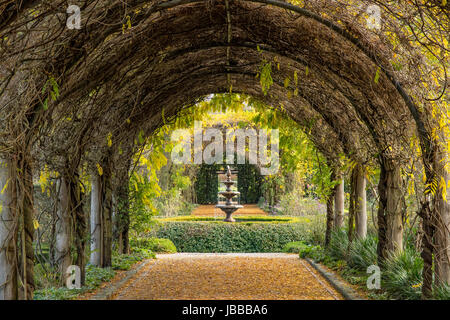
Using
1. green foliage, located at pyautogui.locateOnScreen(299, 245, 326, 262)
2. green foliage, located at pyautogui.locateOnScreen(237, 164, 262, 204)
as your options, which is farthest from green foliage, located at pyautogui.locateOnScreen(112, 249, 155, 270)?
green foliage, located at pyautogui.locateOnScreen(237, 164, 262, 204)

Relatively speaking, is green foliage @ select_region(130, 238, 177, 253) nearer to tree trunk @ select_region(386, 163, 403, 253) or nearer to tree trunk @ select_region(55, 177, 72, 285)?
tree trunk @ select_region(55, 177, 72, 285)

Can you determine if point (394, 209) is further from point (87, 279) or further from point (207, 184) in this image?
point (207, 184)

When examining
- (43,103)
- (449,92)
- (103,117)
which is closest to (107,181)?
(103,117)

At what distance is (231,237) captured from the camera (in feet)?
37.7

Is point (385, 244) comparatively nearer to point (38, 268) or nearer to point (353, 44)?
point (353, 44)

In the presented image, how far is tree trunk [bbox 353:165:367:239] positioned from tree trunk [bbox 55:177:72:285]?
411cm

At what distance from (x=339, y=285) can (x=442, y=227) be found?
7.19 feet

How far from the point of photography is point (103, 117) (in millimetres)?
5730

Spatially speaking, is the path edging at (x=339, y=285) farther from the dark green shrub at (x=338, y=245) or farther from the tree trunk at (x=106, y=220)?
the tree trunk at (x=106, y=220)

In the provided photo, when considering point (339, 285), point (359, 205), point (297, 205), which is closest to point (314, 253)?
point (359, 205)

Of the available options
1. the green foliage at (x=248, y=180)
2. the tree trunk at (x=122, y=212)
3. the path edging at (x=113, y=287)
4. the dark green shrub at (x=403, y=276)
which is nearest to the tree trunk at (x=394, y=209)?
the dark green shrub at (x=403, y=276)

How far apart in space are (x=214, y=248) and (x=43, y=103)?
27.3ft

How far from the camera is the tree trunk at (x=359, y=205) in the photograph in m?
6.94

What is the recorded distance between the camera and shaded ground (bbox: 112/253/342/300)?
5.55 meters
